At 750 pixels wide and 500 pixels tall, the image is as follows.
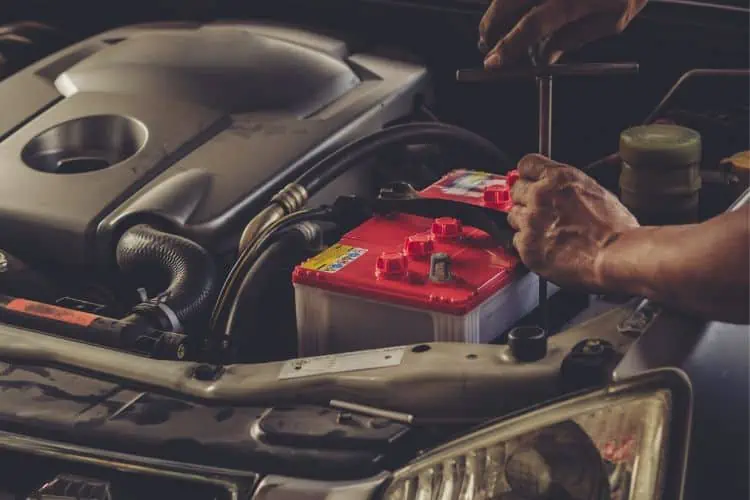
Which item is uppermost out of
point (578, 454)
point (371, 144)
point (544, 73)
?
point (544, 73)

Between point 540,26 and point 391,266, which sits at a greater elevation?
point 540,26

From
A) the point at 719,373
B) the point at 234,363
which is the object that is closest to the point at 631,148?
the point at 719,373

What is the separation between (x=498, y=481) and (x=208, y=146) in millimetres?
849

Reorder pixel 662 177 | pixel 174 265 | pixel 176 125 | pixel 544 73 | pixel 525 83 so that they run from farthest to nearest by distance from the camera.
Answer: pixel 525 83 → pixel 176 125 → pixel 174 265 → pixel 662 177 → pixel 544 73

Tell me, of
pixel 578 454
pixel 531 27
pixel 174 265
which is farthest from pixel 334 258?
pixel 578 454

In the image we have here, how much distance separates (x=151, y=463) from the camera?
1236mm

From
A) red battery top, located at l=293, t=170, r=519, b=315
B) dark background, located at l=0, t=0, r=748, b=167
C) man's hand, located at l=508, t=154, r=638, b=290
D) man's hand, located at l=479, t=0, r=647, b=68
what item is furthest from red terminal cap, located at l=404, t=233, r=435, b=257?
dark background, located at l=0, t=0, r=748, b=167

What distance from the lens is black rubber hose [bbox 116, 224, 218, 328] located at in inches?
59.2

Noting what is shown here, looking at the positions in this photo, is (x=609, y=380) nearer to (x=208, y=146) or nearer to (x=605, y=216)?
(x=605, y=216)

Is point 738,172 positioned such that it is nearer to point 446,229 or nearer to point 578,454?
point 446,229

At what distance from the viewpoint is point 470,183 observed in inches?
65.7

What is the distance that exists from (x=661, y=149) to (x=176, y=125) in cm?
76

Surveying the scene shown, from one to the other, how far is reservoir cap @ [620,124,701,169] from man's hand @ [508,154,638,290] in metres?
0.10

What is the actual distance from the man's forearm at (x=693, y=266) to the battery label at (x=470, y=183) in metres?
0.46
